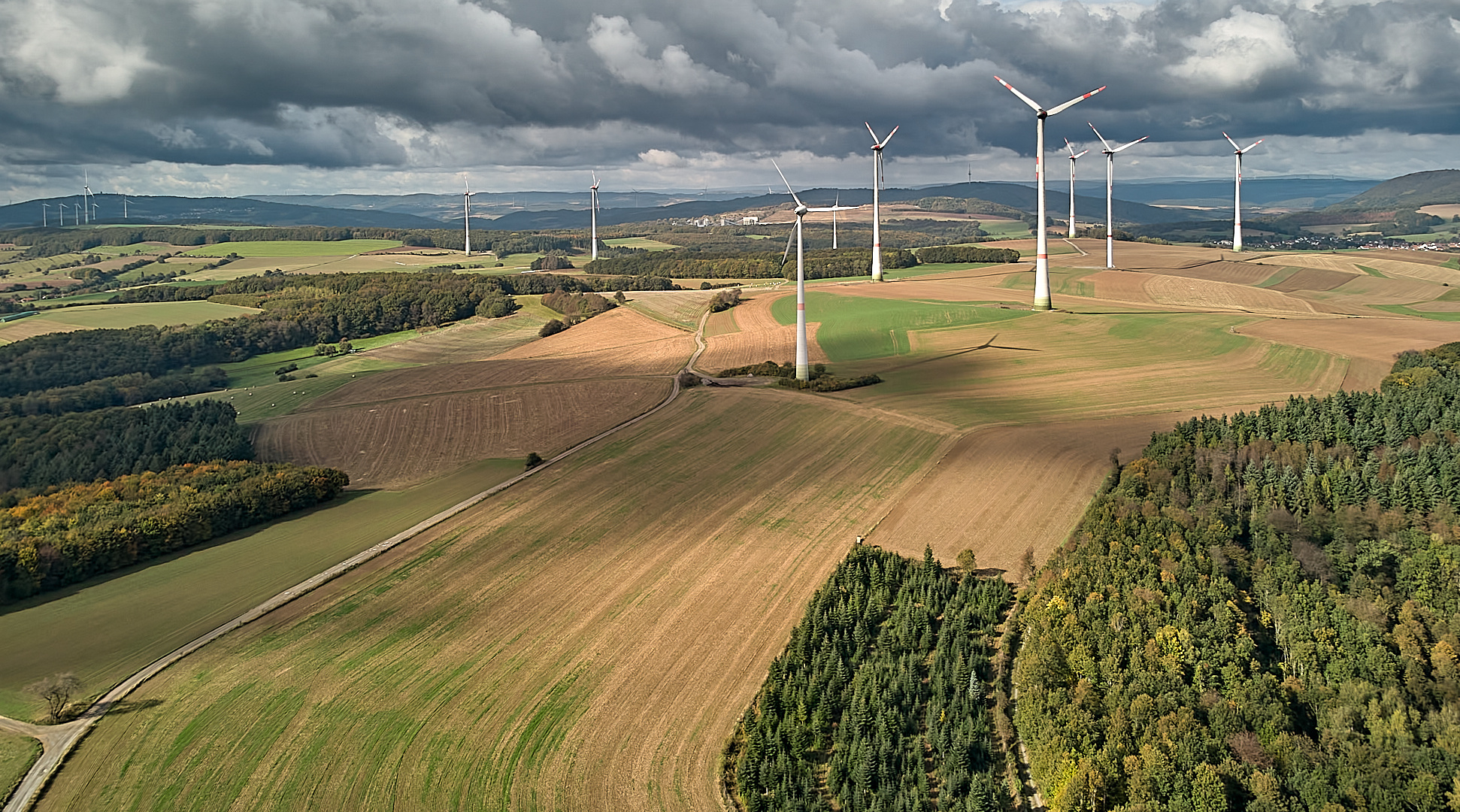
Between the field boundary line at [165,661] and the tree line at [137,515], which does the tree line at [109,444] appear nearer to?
the tree line at [137,515]

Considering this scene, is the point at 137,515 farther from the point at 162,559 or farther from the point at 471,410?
the point at 471,410

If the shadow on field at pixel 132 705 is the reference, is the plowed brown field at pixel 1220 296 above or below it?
above

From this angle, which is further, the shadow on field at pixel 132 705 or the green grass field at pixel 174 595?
the green grass field at pixel 174 595

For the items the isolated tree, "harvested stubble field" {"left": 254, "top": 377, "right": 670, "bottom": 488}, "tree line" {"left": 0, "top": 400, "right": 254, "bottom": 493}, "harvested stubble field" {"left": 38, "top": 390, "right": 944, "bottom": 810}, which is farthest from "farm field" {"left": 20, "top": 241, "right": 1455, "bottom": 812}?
"tree line" {"left": 0, "top": 400, "right": 254, "bottom": 493}

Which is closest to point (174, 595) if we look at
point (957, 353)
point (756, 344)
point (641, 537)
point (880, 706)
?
point (641, 537)

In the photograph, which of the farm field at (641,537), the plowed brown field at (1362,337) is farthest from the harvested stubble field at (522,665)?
the plowed brown field at (1362,337)
